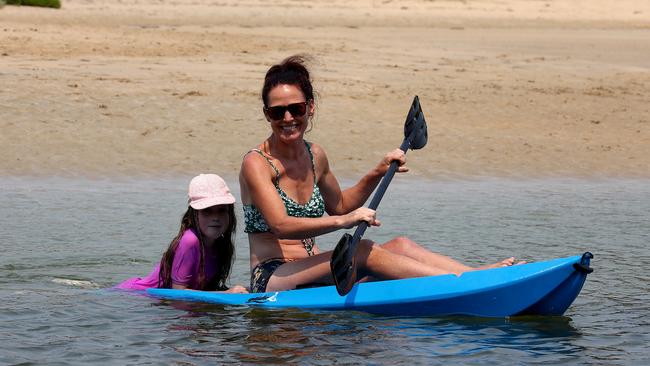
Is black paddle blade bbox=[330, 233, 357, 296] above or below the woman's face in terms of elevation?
below

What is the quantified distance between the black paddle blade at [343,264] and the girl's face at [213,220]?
697 millimetres

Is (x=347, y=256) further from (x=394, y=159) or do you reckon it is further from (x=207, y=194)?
(x=207, y=194)

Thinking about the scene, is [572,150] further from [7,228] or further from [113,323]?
[113,323]

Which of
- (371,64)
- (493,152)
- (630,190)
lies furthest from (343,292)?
(371,64)

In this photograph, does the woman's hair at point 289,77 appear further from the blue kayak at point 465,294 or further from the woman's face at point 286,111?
the blue kayak at point 465,294

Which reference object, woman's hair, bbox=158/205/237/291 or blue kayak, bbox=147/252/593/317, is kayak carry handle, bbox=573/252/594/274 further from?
woman's hair, bbox=158/205/237/291

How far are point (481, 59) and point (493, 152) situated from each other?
13.7 feet

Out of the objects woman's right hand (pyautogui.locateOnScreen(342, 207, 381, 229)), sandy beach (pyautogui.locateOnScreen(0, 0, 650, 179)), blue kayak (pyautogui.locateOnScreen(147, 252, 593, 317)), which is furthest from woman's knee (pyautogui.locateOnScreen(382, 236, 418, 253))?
sandy beach (pyautogui.locateOnScreen(0, 0, 650, 179))

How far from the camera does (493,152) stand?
10836mm

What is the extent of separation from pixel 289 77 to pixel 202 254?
3.12ft

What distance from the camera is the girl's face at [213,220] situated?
5.55 meters

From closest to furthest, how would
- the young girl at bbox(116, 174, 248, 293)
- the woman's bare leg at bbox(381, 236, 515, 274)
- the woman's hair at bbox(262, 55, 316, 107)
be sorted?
the woman's hair at bbox(262, 55, 316, 107)
the woman's bare leg at bbox(381, 236, 515, 274)
the young girl at bbox(116, 174, 248, 293)

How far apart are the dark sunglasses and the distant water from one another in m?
0.91

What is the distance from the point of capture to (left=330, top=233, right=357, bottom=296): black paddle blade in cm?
502
